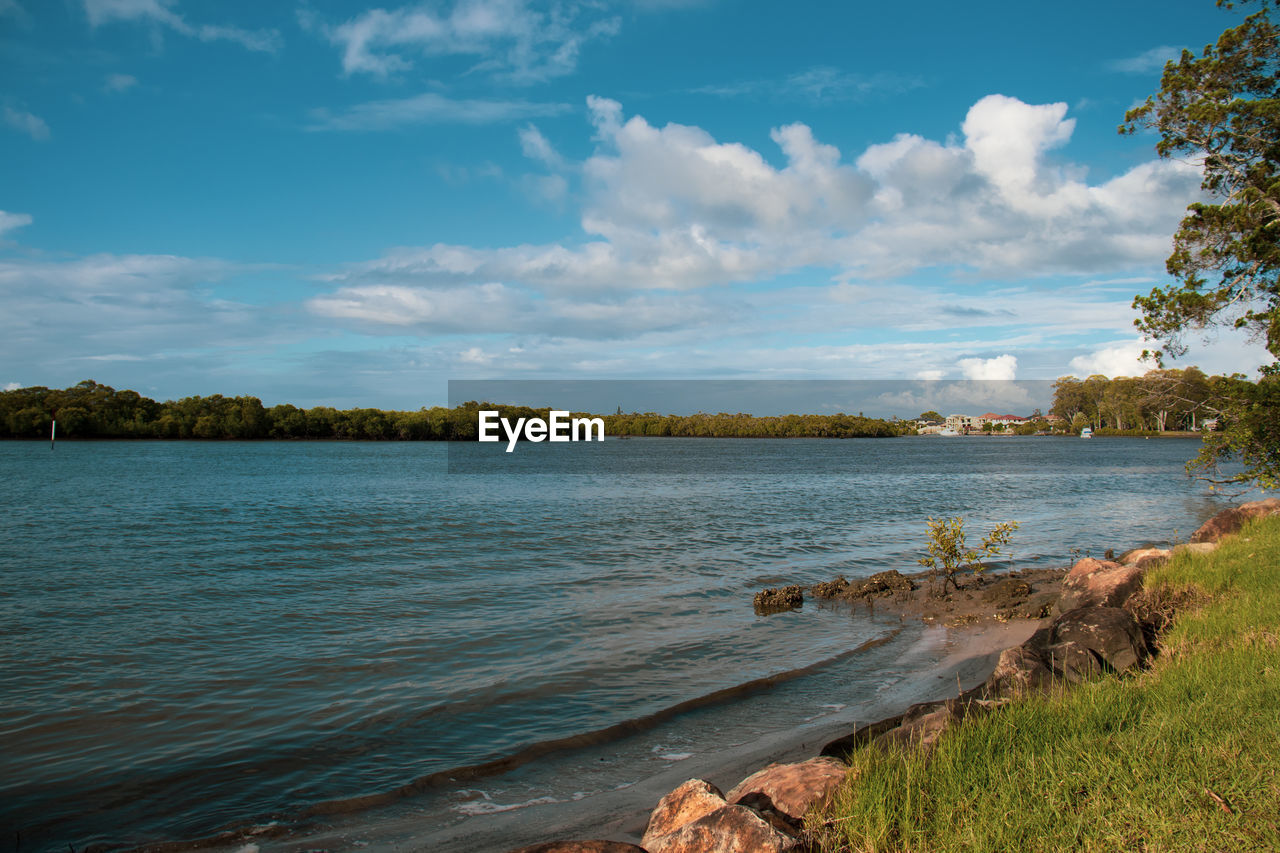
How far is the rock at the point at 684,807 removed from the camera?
559 centimetres

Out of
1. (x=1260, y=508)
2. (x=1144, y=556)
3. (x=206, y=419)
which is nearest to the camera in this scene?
(x=1144, y=556)

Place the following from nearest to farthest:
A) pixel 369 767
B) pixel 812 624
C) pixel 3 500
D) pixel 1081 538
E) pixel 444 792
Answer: pixel 444 792, pixel 369 767, pixel 812 624, pixel 1081 538, pixel 3 500

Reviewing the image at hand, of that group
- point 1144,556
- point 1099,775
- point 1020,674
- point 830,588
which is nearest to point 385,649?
point 1020,674

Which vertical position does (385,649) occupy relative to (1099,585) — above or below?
below

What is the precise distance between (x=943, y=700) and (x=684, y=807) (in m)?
5.14

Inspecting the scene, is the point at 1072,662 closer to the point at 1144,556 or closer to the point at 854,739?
the point at 854,739

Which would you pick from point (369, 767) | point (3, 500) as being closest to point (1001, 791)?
point (369, 767)

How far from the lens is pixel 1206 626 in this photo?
8586mm

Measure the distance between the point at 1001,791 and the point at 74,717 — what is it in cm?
1152

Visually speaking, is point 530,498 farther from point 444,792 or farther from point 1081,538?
point 444,792

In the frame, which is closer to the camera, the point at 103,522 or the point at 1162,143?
the point at 1162,143

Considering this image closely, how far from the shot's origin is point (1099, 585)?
12953mm

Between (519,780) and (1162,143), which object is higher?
(1162,143)

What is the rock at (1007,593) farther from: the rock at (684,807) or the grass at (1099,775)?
the rock at (684,807)
